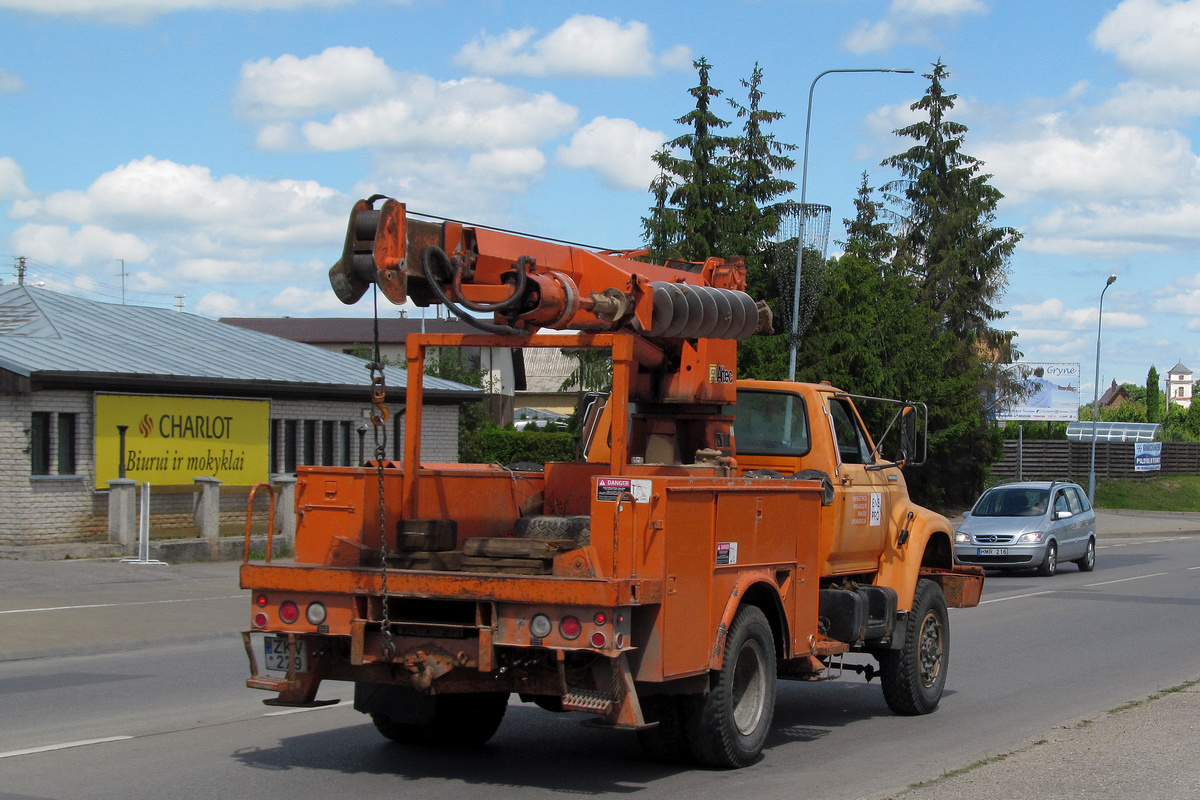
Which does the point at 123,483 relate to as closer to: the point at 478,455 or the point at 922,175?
the point at 478,455

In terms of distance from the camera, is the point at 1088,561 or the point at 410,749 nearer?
the point at 410,749

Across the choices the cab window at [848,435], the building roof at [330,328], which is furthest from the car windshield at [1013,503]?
the building roof at [330,328]

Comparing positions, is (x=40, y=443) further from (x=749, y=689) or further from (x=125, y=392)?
(x=749, y=689)

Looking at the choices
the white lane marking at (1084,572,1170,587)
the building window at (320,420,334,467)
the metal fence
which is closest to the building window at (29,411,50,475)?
the building window at (320,420,334,467)

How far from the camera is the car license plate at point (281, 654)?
711 cm

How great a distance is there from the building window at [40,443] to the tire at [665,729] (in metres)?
16.0

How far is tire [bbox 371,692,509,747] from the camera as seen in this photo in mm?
8117

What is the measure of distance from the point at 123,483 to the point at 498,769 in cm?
1492

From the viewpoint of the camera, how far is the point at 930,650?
9984 millimetres

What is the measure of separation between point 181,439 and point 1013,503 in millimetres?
15352

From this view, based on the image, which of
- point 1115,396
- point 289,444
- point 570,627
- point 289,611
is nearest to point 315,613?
point 289,611

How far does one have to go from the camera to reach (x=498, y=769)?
7566 millimetres

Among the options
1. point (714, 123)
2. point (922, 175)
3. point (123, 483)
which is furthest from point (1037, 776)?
point (922, 175)

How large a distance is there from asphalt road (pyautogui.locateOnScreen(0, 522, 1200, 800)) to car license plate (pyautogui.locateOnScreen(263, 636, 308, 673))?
612 millimetres
